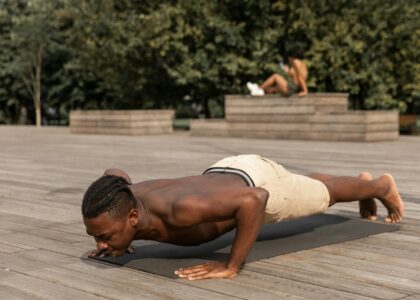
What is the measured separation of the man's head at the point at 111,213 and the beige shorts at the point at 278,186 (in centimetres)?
84

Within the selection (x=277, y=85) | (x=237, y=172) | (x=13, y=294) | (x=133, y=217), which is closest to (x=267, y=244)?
(x=237, y=172)

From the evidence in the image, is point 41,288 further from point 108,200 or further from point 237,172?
point 237,172

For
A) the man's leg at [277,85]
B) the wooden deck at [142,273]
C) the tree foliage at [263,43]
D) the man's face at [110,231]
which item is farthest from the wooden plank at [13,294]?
the tree foliage at [263,43]

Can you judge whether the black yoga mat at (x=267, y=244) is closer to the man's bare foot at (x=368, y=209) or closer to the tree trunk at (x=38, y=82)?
the man's bare foot at (x=368, y=209)

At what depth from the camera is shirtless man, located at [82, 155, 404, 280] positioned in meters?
4.06

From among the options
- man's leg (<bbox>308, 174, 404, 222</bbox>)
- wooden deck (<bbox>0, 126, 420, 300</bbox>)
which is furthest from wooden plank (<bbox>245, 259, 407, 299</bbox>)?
man's leg (<bbox>308, 174, 404, 222</bbox>)

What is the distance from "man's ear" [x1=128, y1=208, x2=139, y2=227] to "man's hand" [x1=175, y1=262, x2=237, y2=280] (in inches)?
15.9

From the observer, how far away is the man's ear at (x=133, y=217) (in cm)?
411

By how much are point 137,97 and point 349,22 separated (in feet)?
36.1

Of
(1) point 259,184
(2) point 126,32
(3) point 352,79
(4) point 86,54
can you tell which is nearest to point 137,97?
(4) point 86,54

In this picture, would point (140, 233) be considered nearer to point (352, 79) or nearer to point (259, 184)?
point (259, 184)

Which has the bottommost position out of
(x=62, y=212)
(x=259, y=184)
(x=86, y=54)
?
(x=62, y=212)

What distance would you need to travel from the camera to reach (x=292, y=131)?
19.0m

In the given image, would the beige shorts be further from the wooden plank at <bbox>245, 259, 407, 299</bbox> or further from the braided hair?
the braided hair
